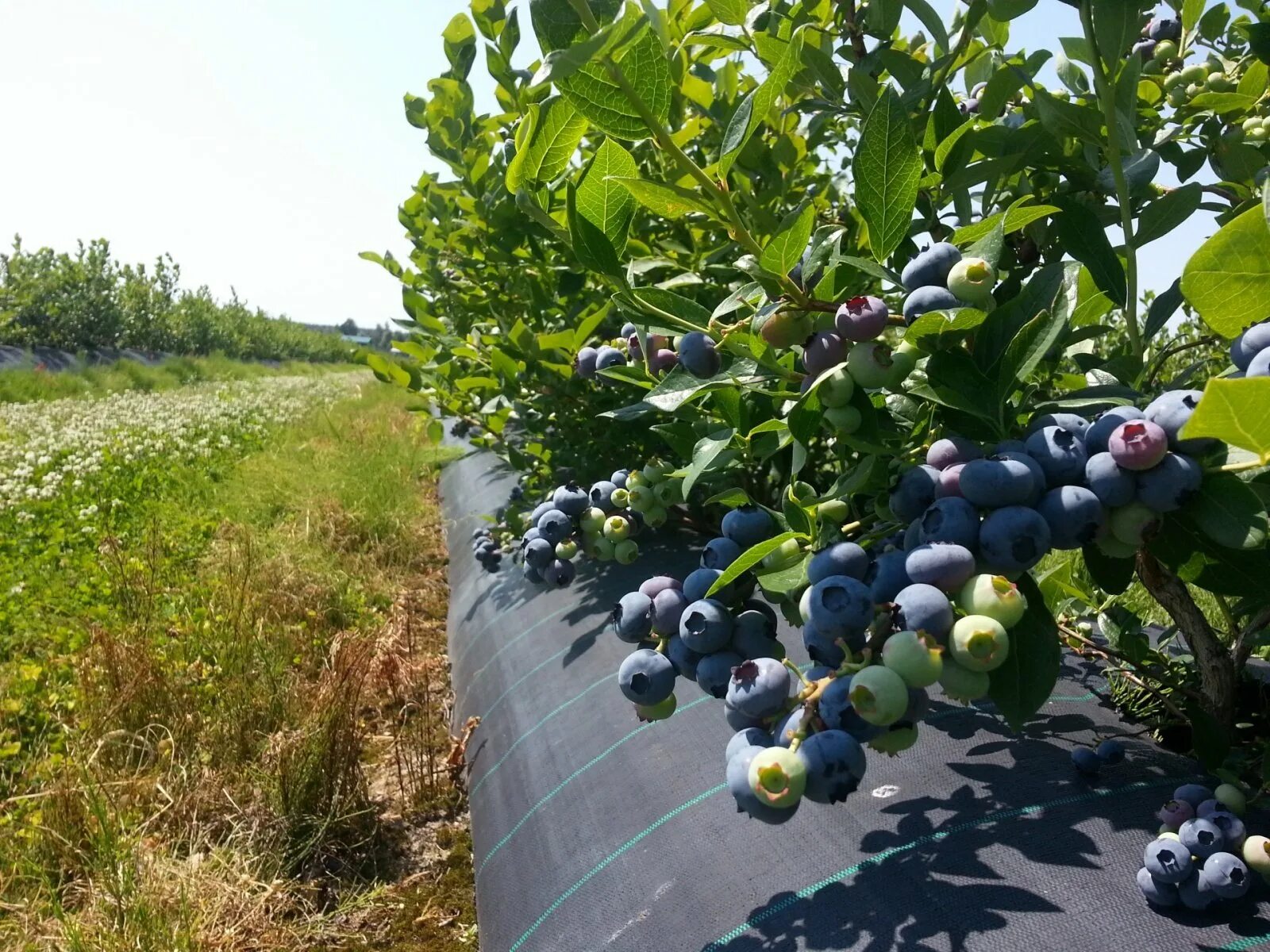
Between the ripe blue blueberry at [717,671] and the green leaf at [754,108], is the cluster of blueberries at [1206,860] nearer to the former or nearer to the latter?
the ripe blue blueberry at [717,671]

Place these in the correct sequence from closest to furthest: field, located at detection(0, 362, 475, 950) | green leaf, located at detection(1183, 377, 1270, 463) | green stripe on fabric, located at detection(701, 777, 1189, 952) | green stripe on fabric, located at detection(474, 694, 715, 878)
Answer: green leaf, located at detection(1183, 377, 1270, 463), green stripe on fabric, located at detection(701, 777, 1189, 952), green stripe on fabric, located at detection(474, 694, 715, 878), field, located at detection(0, 362, 475, 950)

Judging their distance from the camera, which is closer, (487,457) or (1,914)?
(1,914)

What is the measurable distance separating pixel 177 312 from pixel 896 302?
3824 centimetres

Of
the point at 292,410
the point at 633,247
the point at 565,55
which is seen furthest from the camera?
the point at 292,410

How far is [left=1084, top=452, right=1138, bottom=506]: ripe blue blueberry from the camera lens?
67cm

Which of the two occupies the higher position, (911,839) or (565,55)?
(565,55)

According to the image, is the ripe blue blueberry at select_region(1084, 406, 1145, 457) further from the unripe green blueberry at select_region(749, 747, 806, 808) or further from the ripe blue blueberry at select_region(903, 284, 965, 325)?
the unripe green blueberry at select_region(749, 747, 806, 808)

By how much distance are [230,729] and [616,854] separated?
214cm

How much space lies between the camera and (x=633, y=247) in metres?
1.76

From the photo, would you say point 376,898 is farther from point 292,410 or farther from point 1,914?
point 292,410

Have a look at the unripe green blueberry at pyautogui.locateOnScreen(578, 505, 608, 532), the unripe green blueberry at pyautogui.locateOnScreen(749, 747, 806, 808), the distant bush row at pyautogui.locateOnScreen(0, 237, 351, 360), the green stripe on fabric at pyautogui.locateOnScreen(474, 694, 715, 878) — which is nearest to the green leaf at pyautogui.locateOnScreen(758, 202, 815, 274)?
the unripe green blueberry at pyautogui.locateOnScreen(749, 747, 806, 808)

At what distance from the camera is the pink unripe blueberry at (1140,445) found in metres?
0.65

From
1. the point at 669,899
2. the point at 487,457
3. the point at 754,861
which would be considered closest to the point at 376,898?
the point at 669,899

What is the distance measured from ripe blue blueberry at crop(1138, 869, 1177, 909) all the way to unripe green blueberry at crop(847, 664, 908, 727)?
0.72 m
